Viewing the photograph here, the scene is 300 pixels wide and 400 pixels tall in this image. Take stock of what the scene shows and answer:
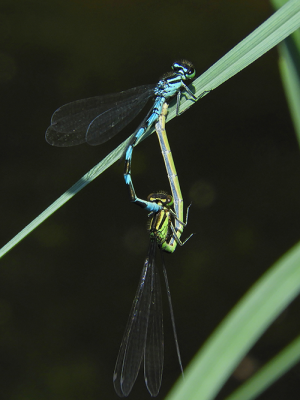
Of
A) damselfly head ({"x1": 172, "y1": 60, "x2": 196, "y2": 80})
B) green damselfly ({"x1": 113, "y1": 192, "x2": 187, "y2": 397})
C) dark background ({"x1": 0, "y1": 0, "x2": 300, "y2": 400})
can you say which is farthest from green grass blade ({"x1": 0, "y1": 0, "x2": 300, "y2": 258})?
dark background ({"x1": 0, "y1": 0, "x2": 300, "y2": 400})

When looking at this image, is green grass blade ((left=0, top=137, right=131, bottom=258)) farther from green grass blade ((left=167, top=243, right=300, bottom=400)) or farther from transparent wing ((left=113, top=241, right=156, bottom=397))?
green grass blade ((left=167, top=243, right=300, bottom=400))

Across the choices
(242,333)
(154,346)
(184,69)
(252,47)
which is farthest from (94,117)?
(242,333)

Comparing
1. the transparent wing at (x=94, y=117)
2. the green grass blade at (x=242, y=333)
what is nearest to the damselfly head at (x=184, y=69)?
the transparent wing at (x=94, y=117)

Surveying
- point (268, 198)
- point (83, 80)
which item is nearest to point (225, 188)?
point (268, 198)

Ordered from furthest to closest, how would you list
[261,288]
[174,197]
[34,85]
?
[34,85]
[174,197]
[261,288]

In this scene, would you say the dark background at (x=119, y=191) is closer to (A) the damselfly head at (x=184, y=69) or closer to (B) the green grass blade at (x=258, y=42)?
(A) the damselfly head at (x=184, y=69)

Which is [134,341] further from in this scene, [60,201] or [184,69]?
[184,69]

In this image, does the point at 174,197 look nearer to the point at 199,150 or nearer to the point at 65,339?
the point at 199,150
